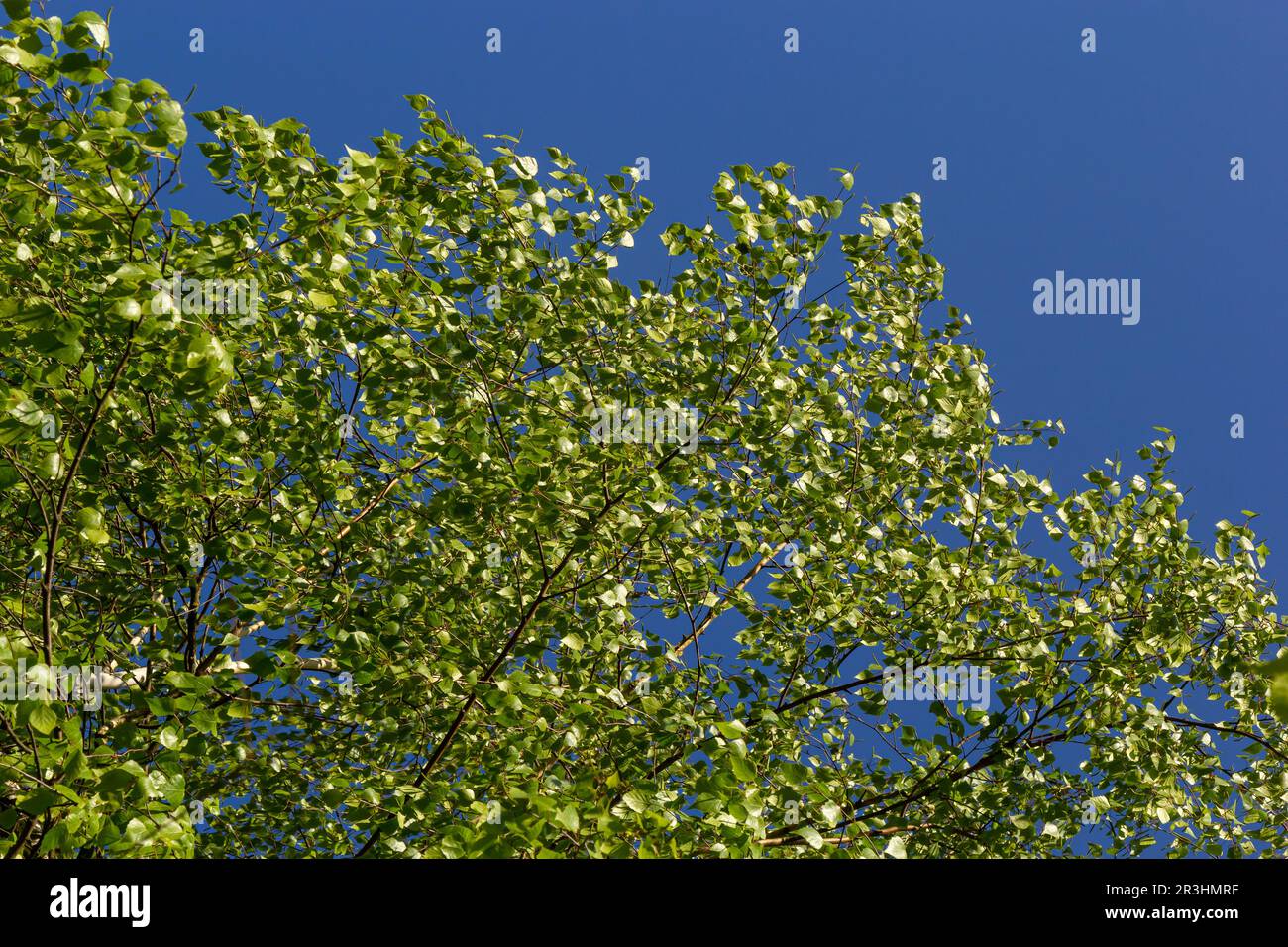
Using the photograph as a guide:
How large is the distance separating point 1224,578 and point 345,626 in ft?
22.2

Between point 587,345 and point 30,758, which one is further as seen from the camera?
point 587,345

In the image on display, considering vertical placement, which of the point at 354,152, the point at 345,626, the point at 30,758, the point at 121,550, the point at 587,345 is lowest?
the point at 30,758

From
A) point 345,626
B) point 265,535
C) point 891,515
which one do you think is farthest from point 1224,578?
point 265,535

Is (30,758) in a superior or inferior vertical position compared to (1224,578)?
inferior

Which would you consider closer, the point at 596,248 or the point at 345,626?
the point at 345,626

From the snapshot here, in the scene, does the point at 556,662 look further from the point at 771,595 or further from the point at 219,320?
the point at 219,320

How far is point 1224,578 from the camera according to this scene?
8.45 metres

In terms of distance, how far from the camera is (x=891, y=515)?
8.72 meters
